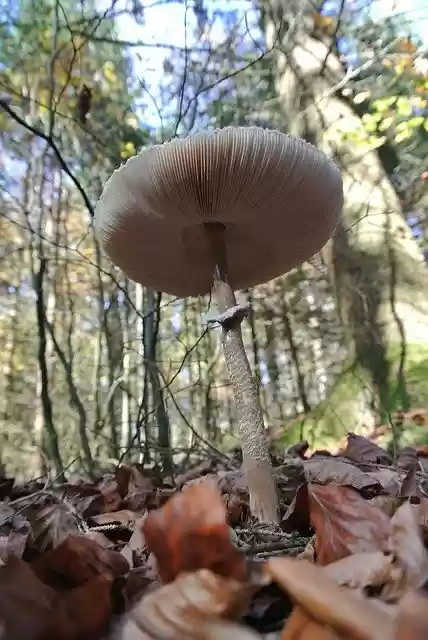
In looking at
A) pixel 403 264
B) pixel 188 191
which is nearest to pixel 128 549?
pixel 188 191

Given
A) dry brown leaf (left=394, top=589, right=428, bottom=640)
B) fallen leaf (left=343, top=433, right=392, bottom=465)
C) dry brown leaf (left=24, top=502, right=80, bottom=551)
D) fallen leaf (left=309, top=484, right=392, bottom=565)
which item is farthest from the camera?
fallen leaf (left=343, top=433, right=392, bottom=465)

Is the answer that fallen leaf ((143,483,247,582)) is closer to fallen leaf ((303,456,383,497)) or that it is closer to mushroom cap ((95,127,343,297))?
fallen leaf ((303,456,383,497))

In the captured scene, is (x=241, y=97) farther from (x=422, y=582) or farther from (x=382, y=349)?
(x=422, y=582)

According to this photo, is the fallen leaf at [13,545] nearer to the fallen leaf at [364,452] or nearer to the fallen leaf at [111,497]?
the fallen leaf at [111,497]

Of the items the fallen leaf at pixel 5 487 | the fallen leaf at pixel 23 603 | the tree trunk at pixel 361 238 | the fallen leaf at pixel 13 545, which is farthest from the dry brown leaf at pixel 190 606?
the tree trunk at pixel 361 238

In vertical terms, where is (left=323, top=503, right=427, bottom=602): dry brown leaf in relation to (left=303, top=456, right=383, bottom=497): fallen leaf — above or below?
below

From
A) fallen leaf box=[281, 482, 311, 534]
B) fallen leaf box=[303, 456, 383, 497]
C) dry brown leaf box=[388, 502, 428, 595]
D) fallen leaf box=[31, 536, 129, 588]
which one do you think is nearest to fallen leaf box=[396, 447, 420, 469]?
fallen leaf box=[303, 456, 383, 497]
